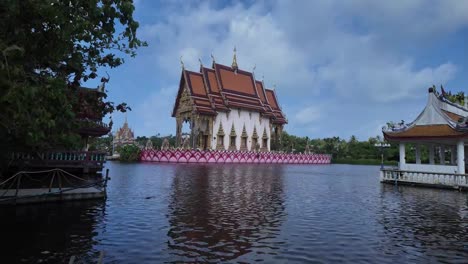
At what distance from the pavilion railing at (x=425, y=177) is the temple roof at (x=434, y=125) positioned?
7.14 ft

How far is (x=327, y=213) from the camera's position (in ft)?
42.9

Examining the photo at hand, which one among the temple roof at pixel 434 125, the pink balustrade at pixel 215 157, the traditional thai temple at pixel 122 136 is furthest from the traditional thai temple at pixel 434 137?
the traditional thai temple at pixel 122 136

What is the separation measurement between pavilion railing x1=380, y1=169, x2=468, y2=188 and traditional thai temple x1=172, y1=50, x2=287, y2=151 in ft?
123

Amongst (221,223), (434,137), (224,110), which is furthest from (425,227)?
(224,110)

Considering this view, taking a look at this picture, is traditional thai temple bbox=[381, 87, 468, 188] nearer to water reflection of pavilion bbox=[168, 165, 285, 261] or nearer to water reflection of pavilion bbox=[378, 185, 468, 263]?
water reflection of pavilion bbox=[378, 185, 468, 263]

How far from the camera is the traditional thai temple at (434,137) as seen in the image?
838 inches

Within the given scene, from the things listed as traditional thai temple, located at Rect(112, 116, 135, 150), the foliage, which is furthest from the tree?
traditional thai temple, located at Rect(112, 116, 135, 150)

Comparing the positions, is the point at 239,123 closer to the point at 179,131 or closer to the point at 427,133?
the point at 179,131

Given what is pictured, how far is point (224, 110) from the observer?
62625 millimetres

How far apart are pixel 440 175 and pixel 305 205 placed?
38.9 ft

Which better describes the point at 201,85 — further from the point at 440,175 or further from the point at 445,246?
the point at 445,246

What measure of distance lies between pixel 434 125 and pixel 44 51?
2249 centimetres

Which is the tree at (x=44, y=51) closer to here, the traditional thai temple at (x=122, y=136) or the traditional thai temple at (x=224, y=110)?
the traditional thai temple at (x=224, y=110)

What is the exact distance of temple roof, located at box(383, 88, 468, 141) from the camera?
21.3 metres
